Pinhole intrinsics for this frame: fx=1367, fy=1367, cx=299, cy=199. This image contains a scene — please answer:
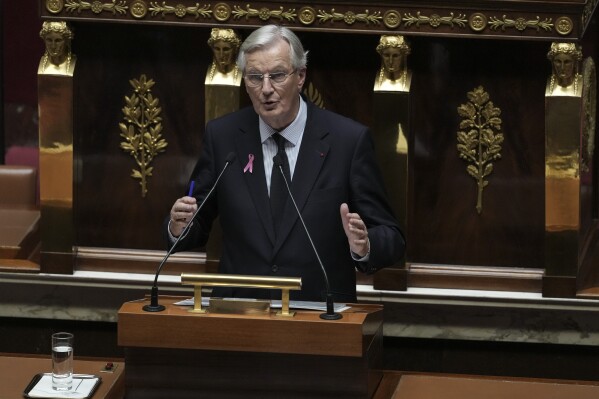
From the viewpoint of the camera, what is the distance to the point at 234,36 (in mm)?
3875

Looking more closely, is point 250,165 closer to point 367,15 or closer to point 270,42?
point 270,42

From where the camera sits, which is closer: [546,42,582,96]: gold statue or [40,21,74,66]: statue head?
[546,42,582,96]: gold statue

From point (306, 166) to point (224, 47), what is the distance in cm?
102

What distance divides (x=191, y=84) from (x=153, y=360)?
1.68m

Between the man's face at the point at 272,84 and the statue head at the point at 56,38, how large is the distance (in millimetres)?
1212

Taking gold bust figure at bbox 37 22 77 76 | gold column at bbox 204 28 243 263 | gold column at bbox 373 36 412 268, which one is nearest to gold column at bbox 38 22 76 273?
gold bust figure at bbox 37 22 77 76

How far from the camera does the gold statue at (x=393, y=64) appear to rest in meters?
3.80

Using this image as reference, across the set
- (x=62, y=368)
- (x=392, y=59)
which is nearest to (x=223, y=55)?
(x=392, y=59)

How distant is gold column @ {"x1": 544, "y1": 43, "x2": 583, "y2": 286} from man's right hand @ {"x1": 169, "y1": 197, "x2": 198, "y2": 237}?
139cm

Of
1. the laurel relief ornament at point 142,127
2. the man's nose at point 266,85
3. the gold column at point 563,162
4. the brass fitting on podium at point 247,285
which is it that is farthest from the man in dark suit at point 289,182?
the laurel relief ornament at point 142,127

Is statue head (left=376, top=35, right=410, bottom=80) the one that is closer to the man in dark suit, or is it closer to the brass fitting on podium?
the man in dark suit

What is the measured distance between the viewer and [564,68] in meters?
3.74

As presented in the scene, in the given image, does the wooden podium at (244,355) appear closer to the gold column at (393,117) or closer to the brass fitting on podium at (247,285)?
the brass fitting on podium at (247,285)

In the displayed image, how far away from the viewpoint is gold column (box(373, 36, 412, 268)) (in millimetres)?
3809
